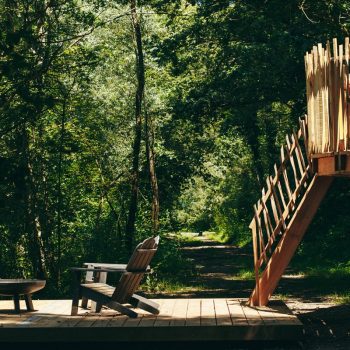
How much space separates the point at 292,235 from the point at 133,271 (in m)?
2.32

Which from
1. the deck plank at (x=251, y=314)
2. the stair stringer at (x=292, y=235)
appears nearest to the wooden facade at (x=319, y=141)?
the stair stringer at (x=292, y=235)

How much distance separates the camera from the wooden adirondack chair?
30.1 feet

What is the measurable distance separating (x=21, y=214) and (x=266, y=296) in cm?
726

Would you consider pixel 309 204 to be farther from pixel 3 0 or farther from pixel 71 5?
pixel 3 0

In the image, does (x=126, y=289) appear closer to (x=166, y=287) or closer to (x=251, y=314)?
(x=251, y=314)

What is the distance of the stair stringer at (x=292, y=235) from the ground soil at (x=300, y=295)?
82 centimetres

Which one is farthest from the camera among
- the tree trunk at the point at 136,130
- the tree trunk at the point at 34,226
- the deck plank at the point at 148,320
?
the tree trunk at the point at 136,130

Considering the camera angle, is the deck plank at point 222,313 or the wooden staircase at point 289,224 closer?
the deck plank at point 222,313

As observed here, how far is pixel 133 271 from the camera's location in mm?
9227

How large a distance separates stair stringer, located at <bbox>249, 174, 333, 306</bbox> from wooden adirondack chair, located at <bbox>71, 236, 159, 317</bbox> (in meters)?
1.61

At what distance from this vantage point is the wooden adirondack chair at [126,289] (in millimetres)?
9180

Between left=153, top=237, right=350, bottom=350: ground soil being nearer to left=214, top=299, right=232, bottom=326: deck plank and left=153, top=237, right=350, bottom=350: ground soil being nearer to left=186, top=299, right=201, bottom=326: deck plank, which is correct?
left=214, top=299, right=232, bottom=326: deck plank

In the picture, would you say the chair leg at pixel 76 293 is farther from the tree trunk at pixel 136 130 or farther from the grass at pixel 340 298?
the tree trunk at pixel 136 130

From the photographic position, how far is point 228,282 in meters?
19.1
